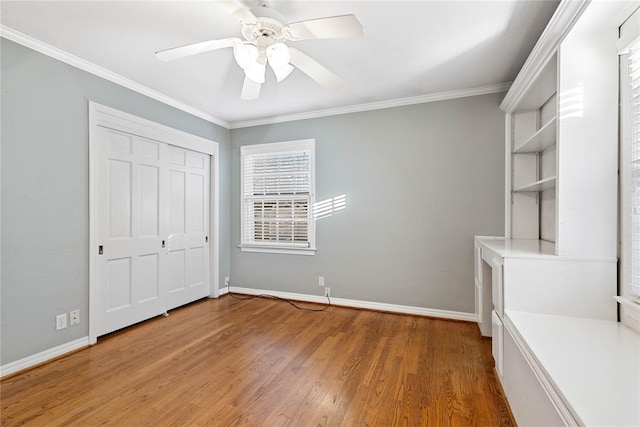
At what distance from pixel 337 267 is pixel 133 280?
91.5 inches

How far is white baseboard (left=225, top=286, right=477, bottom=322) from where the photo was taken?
323 cm

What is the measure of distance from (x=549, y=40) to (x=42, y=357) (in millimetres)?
4267

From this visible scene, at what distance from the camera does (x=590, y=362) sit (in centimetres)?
114

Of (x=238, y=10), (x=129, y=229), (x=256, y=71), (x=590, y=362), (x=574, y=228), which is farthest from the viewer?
(x=129, y=229)

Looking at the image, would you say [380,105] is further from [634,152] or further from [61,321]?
[61,321]

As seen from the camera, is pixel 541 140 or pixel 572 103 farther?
pixel 541 140

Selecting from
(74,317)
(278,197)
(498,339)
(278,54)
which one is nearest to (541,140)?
(498,339)

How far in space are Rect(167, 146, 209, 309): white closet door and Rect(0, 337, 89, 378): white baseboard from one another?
1019 millimetres

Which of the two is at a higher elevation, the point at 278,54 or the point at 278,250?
the point at 278,54

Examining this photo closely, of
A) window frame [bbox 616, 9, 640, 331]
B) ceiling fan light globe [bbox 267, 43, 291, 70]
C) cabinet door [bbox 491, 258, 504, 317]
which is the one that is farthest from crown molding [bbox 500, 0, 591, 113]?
ceiling fan light globe [bbox 267, 43, 291, 70]

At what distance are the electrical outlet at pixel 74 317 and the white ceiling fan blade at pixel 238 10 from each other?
2751 mm

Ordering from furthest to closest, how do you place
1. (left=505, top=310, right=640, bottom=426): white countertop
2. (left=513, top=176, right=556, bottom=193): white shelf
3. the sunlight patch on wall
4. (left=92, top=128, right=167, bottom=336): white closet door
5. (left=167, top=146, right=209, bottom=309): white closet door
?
1. (left=167, top=146, right=209, bottom=309): white closet door
2. (left=92, top=128, right=167, bottom=336): white closet door
3. (left=513, top=176, right=556, bottom=193): white shelf
4. the sunlight patch on wall
5. (left=505, top=310, right=640, bottom=426): white countertop

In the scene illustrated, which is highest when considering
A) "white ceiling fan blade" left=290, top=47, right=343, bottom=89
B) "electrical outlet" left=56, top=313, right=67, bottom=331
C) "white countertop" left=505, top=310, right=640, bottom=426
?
"white ceiling fan blade" left=290, top=47, right=343, bottom=89

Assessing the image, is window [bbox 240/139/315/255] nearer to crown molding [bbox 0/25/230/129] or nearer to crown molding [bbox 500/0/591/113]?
crown molding [bbox 0/25/230/129]
